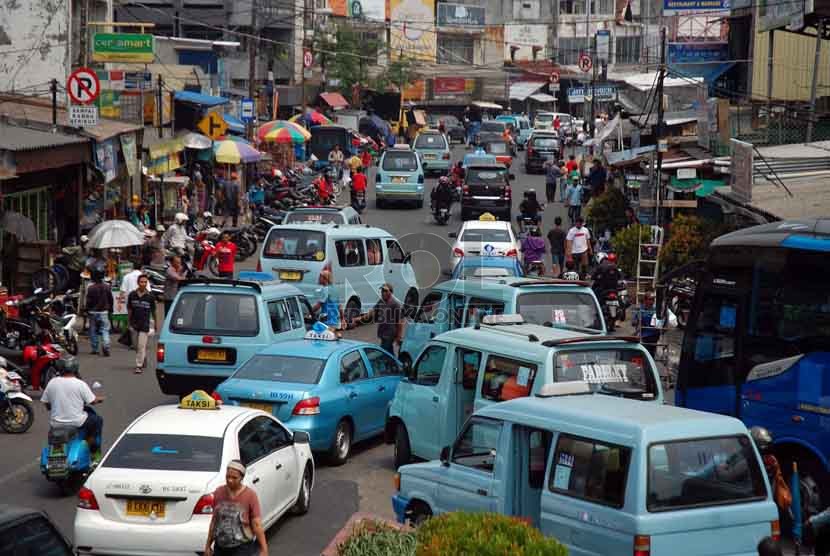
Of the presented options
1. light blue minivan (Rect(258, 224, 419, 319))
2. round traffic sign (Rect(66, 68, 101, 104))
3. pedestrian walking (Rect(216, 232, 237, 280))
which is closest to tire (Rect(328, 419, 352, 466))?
light blue minivan (Rect(258, 224, 419, 319))

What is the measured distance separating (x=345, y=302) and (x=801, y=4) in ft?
38.8

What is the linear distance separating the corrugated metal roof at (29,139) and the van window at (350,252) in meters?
6.00

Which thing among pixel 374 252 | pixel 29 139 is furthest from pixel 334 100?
pixel 29 139

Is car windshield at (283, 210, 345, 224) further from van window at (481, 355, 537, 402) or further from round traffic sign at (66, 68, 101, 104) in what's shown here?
van window at (481, 355, 537, 402)

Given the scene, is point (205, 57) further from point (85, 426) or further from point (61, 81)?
point (85, 426)

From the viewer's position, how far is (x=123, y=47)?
31.1 metres

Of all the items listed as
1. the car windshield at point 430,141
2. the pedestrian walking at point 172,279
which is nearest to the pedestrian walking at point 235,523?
the pedestrian walking at point 172,279

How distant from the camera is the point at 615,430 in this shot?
865 cm

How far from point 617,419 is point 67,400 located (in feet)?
22.0

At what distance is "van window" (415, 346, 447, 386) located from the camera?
13.7 metres

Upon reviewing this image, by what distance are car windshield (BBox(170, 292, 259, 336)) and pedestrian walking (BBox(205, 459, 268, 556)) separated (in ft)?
26.8

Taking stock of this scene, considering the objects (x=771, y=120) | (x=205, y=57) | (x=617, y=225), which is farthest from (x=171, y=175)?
(x=205, y=57)

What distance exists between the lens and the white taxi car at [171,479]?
1002 cm

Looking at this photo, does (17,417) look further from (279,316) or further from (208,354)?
(279,316)
